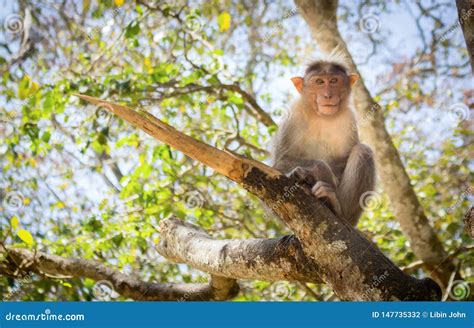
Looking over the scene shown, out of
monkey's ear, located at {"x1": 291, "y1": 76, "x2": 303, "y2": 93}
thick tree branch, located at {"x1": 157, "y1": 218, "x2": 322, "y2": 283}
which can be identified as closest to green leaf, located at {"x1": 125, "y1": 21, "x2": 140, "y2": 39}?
monkey's ear, located at {"x1": 291, "y1": 76, "x2": 303, "y2": 93}

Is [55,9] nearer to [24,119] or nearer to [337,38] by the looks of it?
[24,119]

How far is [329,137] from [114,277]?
2.83 m

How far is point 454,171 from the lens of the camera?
26.0ft

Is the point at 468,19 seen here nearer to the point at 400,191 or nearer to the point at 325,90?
the point at 325,90

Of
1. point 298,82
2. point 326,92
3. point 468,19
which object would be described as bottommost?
point 468,19

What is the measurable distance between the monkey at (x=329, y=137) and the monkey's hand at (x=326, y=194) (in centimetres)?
37

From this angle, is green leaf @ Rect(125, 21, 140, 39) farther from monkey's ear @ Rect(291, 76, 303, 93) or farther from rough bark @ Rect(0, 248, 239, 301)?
rough bark @ Rect(0, 248, 239, 301)

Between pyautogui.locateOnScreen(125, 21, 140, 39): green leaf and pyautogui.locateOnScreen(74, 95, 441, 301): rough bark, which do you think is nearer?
pyautogui.locateOnScreen(74, 95, 441, 301): rough bark

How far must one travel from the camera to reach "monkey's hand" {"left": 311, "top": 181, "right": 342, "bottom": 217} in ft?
14.1

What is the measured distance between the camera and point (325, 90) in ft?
18.0

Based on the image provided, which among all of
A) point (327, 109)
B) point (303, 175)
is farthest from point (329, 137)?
point (303, 175)

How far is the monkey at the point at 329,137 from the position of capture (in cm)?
491

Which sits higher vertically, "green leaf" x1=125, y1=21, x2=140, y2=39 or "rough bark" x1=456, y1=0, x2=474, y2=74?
"green leaf" x1=125, y1=21, x2=140, y2=39

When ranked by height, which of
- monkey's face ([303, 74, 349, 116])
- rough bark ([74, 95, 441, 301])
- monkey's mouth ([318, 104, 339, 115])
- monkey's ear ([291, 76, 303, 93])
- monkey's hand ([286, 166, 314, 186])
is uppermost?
monkey's ear ([291, 76, 303, 93])
